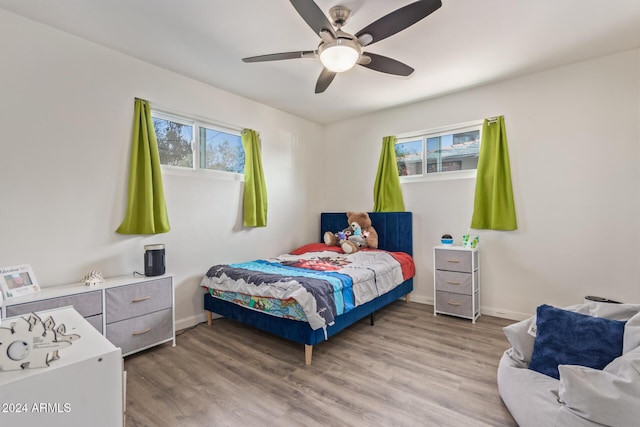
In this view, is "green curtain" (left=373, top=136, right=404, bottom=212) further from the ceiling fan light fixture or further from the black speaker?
the black speaker

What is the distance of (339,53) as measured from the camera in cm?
199

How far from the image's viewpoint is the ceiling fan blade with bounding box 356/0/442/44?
1.61m

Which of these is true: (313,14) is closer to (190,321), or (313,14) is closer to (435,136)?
(435,136)

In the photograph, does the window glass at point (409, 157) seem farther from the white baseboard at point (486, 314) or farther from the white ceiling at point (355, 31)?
the white baseboard at point (486, 314)

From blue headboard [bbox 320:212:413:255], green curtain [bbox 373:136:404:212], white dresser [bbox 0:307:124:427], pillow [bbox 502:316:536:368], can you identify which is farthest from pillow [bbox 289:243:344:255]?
white dresser [bbox 0:307:124:427]

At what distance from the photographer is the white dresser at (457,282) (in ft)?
10.7

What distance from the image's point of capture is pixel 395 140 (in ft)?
13.8

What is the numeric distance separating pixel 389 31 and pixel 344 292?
6.72 ft

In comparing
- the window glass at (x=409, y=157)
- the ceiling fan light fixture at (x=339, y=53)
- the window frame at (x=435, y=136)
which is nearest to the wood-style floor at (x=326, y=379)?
the window frame at (x=435, y=136)

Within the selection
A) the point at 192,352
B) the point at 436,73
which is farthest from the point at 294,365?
the point at 436,73

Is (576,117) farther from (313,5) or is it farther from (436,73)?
(313,5)

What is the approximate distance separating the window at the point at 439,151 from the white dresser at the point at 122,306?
3.32 metres

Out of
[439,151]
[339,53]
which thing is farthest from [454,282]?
[339,53]

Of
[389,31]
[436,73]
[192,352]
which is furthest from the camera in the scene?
[436,73]
